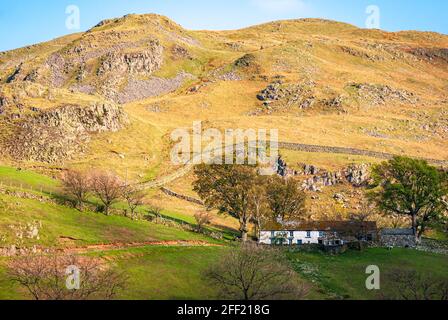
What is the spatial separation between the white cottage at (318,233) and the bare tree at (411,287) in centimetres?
2211

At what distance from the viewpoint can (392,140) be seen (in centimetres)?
17338

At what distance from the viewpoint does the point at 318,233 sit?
8588 centimetres

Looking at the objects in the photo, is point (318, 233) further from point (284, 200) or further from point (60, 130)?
point (60, 130)

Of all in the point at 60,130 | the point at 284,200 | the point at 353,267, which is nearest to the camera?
the point at 353,267

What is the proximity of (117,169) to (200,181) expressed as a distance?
41.7 m

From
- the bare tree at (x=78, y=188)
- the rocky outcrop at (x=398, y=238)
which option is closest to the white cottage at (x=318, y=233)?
the rocky outcrop at (x=398, y=238)

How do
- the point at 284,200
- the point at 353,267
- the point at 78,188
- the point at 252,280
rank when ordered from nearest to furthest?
the point at 252,280 < the point at 353,267 < the point at 78,188 < the point at 284,200

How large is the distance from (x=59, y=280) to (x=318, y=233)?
52.0 metres

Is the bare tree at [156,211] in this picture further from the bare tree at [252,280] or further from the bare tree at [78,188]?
the bare tree at [252,280]

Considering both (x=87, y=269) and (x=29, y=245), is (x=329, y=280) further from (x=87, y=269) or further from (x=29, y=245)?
(x=29, y=245)

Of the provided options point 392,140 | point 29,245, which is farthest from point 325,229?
point 392,140

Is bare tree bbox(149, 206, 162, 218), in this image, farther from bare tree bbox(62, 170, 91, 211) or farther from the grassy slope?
the grassy slope

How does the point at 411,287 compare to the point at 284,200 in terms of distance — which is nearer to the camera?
the point at 411,287

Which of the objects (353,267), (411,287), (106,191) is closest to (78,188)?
(106,191)
